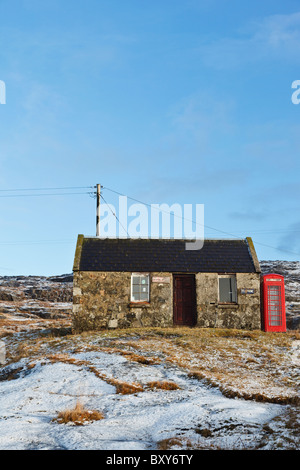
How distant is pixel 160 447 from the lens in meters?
5.83

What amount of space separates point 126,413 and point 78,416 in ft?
2.87

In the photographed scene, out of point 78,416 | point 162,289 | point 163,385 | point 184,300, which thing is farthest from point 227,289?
point 78,416

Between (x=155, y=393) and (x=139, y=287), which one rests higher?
(x=139, y=287)

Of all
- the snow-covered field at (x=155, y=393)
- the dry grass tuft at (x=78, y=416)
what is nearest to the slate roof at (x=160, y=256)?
the snow-covered field at (x=155, y=393)

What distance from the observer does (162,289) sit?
70.1 feet

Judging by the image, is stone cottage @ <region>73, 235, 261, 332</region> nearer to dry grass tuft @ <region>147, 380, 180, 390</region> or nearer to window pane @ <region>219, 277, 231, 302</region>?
window pane @ <region>219, 277, 231, 302</region>

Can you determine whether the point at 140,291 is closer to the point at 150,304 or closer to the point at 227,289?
the point at 150,304

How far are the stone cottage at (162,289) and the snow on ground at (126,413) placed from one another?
9.64m

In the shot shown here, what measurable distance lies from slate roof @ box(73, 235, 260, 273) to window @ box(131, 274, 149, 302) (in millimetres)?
373

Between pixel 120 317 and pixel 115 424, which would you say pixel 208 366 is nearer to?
pixel 115 424

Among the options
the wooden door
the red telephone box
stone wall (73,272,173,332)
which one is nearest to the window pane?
the wooden door

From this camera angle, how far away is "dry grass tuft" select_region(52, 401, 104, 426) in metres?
7.19
